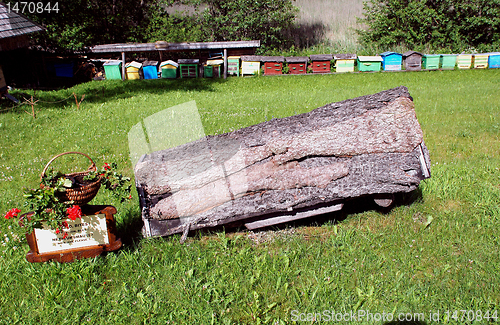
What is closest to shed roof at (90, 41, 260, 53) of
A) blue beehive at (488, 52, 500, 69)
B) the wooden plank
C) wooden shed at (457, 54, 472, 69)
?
wooden shed at (457, 54, 472, 69)

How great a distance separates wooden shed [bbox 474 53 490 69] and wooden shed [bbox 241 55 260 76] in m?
10.00

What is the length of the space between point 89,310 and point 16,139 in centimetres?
654

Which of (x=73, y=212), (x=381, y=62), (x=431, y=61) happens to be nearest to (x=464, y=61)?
(x=431, y=61)

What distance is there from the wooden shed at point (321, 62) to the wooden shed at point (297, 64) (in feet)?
1.11

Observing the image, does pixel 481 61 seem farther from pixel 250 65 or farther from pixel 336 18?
pixel 336 18

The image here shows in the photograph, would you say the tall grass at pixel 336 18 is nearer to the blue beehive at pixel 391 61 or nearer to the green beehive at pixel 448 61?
the blue beehive at pixel 391 61

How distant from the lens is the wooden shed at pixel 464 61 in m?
16.5

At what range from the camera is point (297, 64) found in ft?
53.1

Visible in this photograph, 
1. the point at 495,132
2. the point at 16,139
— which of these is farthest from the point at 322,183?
the point at 16,139

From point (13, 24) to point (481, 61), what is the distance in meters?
19.6

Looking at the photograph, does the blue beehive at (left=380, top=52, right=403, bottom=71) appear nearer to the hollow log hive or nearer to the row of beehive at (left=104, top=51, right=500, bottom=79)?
the row of beehive at (left=104, top=51, right=500, bottom=79)

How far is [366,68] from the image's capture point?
1625 cm

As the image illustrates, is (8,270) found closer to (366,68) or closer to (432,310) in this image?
(432,310)

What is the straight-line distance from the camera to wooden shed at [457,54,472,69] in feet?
54.2
